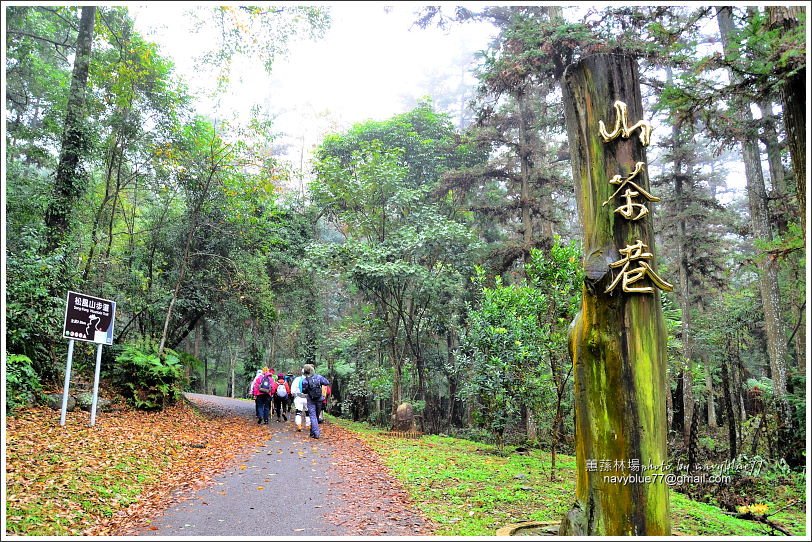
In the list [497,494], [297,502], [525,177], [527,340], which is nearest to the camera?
[297,502]

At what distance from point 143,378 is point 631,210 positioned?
11.8 m

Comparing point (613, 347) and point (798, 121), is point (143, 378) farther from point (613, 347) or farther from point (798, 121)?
point (798, 121)

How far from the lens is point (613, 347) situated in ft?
14.7

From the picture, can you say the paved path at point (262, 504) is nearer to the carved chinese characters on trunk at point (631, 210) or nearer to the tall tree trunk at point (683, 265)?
the carved chinese characters on trunk at point (631, 210)

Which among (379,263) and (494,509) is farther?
(379,263)

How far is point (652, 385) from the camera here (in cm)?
443

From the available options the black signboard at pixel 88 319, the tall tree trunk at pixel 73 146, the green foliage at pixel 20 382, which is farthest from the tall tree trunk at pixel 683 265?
the green foliage at pixel 20 382

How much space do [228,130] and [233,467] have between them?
9.46 m

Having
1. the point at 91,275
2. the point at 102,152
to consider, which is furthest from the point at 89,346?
the point at 102,152

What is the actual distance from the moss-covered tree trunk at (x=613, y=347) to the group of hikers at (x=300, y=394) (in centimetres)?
771

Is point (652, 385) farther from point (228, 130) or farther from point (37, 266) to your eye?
point (228, 130)

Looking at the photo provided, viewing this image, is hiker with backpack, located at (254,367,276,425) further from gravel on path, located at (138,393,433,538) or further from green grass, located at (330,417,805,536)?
green grass, located at (330,417,805,536)

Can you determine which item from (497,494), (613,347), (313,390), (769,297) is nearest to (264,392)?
(313,390)

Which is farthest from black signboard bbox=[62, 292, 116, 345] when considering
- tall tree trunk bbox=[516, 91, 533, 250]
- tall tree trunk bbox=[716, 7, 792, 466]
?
tall tree trunk bbox=[716, 7, 792, 466]
